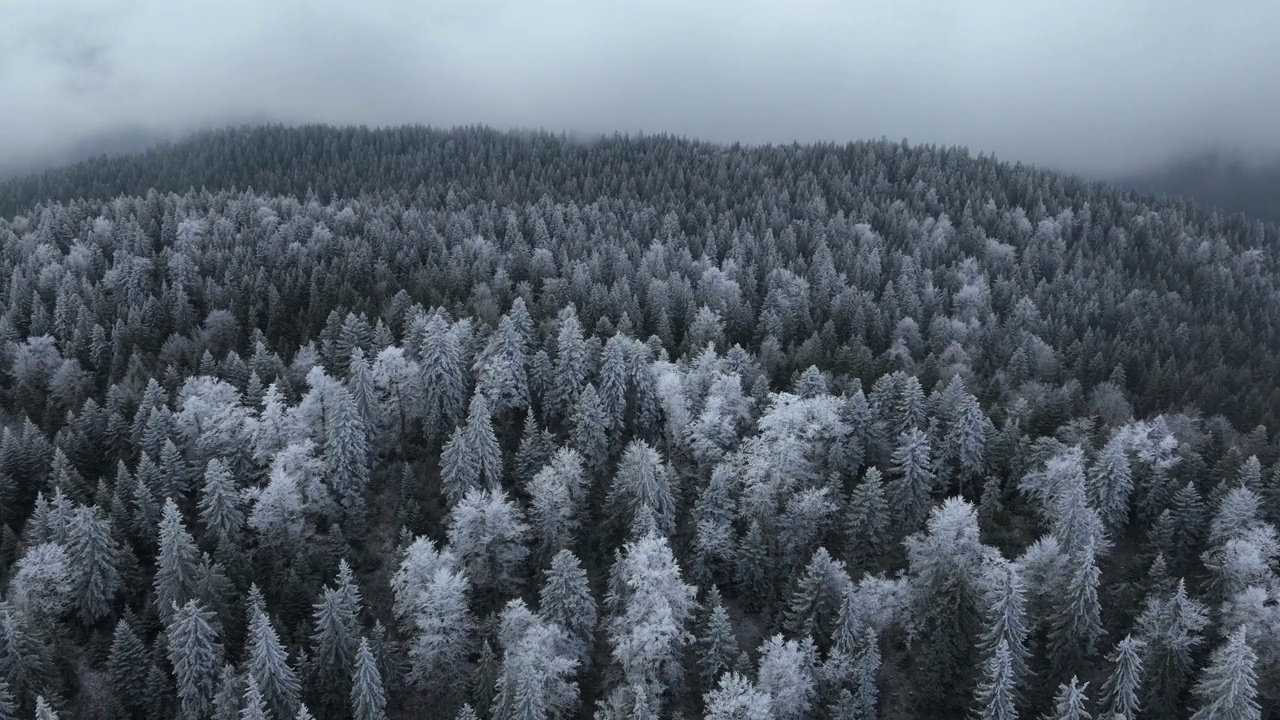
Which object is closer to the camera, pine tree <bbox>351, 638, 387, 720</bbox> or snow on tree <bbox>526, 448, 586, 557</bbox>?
pine tree <bbox>351, 638, 387, 720</bbox>

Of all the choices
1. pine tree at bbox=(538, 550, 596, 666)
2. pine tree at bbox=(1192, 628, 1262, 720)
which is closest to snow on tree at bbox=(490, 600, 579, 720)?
pine tree at bbox=(538, 550, 596, 666)

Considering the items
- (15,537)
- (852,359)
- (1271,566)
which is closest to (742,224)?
(852,359)

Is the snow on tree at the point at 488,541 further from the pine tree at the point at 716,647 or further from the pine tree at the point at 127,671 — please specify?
the pine tree at the point at 127,671

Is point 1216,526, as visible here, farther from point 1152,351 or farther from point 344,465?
point 344,465

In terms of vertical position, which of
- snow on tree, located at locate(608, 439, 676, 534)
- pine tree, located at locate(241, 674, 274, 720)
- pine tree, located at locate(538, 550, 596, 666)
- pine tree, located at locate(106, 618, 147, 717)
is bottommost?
pine tree, located at locate(106, 618, 147, 717)

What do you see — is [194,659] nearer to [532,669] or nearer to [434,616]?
[434,616]

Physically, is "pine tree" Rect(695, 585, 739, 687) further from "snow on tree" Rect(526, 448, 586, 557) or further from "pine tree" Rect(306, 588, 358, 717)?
"pine tree" Rect(306, 588, 358, 717)

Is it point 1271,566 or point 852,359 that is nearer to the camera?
point 1271,566

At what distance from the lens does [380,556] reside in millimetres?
76375

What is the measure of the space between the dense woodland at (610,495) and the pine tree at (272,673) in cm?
21

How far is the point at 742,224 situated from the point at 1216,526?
9930cm

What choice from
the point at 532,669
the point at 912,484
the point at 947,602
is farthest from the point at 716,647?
the point at 912,484

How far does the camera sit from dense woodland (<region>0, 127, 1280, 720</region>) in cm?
6019

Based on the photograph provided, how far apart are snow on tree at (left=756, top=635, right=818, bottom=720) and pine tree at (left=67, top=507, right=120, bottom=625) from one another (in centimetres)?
5144
